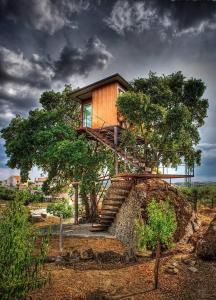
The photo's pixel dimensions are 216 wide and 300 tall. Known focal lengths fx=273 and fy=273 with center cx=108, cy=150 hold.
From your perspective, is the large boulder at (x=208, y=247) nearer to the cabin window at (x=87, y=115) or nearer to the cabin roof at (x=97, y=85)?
the cabin roof at (x=97, y=85)

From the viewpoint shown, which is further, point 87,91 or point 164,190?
point 87,91

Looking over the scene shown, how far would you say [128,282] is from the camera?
9203 mm

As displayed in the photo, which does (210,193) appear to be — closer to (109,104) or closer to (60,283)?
(109,104)

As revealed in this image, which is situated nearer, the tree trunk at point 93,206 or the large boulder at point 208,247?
the large boulder at point 208,247

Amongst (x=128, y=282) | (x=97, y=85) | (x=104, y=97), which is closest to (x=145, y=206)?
(x=128, y=282)

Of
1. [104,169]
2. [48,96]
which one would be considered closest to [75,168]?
[104,169]

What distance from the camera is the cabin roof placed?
2278 centimetres

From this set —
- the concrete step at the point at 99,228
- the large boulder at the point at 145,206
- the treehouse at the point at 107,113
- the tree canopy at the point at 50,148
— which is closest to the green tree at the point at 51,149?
the tree canopy at the point at 50,148

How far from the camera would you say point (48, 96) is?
29609mm

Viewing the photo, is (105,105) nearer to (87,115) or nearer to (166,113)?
(87,115)

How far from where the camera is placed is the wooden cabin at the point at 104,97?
23.1m

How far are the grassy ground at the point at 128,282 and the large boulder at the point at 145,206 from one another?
10.3ft

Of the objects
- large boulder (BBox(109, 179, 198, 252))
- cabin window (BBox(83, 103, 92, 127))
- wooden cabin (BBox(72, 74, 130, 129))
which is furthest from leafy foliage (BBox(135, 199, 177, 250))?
cabin window (BBox(83, 103, 92, 127))

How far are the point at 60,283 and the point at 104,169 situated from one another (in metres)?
14.4
